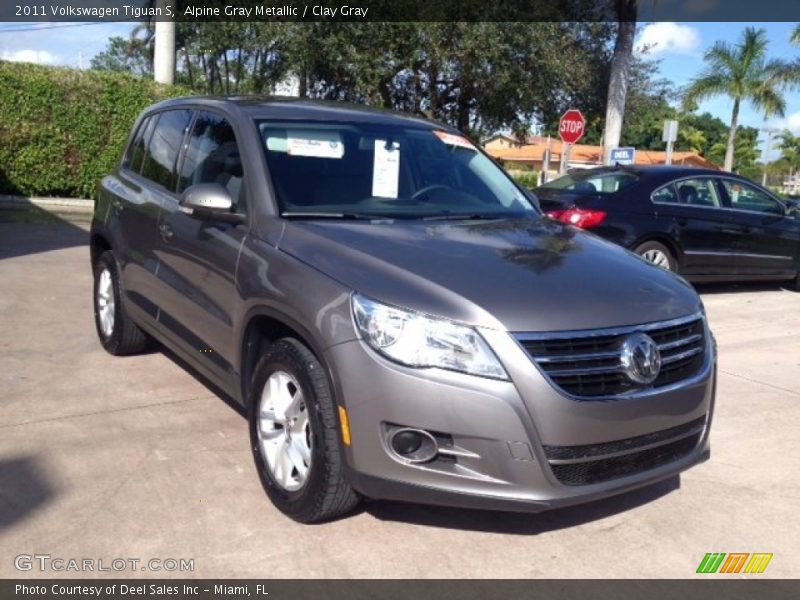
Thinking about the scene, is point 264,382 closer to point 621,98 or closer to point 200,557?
point 200,557

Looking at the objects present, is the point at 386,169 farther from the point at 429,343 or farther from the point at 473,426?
the point at 473,426

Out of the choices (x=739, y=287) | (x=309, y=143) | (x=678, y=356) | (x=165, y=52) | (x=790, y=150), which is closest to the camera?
(x=678, y=356)

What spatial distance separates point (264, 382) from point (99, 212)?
3066mm

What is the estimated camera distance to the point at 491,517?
3.68 metres

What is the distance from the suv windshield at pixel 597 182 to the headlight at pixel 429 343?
21.5 ft

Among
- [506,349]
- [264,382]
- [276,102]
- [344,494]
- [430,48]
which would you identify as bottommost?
[344,494]

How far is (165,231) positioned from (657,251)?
618 centimetres

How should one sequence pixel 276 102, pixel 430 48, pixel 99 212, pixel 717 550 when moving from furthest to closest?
1. pixel 430 48
2. pixel 99 212
3. pixel 276 102
4. pixel 717 550

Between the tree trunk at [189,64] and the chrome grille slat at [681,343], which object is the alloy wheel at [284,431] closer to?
the chrome grille slat at [681,343]

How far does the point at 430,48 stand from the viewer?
57.2ft

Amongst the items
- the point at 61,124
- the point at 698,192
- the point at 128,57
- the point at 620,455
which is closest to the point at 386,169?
the point at 620,455

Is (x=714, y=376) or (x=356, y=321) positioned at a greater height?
(x=356, y=321)
